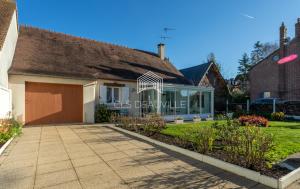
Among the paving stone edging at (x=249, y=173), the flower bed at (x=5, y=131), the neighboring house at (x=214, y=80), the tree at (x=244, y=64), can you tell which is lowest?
the paving stone edging at (x=249, y=173)

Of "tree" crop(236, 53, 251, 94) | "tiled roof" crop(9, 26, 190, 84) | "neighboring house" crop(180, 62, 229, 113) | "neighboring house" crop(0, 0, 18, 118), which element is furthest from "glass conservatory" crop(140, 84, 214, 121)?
"tree" crop(236, 53, 251, 94)

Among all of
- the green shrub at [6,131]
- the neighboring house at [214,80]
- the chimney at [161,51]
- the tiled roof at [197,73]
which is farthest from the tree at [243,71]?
the green shrub at [6,131]

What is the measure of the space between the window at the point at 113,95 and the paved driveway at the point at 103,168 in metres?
7.06

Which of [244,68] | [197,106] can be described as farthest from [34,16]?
[244,68]

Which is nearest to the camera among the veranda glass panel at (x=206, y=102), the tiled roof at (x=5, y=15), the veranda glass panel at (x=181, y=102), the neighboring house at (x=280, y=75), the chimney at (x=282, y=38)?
the tiled roof at (x=5, y=15)

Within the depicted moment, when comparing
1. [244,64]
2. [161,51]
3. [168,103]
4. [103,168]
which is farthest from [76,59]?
[244,64]

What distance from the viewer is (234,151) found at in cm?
487

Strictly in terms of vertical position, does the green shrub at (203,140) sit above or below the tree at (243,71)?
below

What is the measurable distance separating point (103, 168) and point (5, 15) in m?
10.7

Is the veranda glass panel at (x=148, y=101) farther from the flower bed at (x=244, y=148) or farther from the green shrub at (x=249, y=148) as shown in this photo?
the green shrub at (x=249, y=148)

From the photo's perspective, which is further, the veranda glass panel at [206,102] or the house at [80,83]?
the veranda glass panel at [206,102]

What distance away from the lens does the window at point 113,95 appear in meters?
13.9

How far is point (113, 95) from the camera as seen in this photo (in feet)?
46.4

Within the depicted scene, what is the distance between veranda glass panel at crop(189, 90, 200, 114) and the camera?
52.5 feet
